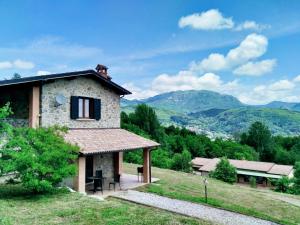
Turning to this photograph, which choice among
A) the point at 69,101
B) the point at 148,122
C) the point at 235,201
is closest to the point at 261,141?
the point at 148,122

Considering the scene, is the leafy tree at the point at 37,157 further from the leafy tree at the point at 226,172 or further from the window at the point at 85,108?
the leafy tree at the point at 226,172

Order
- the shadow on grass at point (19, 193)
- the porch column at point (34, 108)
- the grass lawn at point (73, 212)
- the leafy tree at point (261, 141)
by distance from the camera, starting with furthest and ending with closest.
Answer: the leafy tree at point (261, 141)
the porch column at point (34, 108)
the shadow on grass at point (19, 193)
the grass lawn at point (73, 212)

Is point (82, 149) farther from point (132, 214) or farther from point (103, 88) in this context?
point (103, 88)

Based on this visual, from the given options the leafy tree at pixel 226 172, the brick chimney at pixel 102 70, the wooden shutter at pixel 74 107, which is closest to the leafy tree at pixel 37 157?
the wooden shutter at pixel 74 107

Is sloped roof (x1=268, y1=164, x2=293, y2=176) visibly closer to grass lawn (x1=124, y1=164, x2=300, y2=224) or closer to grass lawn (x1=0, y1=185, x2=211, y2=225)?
grass lawn (x1=124, y1=164, x2=300, y2=224)

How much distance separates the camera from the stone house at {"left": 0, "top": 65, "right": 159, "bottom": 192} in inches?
643

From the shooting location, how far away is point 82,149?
1559 centimetres

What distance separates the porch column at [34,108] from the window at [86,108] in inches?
128

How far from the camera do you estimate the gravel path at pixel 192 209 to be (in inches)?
505

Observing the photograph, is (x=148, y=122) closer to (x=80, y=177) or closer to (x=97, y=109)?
(x=97, y=109)

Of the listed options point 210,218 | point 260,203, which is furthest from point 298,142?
point 210,218

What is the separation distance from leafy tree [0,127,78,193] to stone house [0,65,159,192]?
64.2 inches

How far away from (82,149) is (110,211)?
14.0 ft

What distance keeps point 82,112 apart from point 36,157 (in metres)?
6.55
